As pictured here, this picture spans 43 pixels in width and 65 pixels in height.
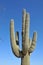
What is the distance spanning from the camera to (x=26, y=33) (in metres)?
27.7

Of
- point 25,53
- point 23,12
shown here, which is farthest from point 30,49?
point 23,12

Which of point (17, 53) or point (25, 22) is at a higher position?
point (25, 22)

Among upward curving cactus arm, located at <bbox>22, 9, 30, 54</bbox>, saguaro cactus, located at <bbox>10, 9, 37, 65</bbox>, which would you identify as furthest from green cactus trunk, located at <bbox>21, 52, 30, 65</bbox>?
upward curving cactus arm, located at <bbox>22, 9, 30, 54</bbox>

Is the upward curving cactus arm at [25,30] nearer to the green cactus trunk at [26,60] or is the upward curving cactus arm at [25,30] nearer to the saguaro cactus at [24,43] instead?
the saguaro cactus at [24,43]

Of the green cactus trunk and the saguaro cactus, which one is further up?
the saguaro cactus

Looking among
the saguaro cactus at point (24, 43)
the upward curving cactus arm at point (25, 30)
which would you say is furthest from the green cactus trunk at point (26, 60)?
the upward curving cactus arm at point (25, 30)

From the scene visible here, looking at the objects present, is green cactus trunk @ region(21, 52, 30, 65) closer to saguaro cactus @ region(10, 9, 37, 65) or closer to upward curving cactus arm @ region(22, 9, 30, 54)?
saguaro cactus @ region(10, 9, 37, 65)

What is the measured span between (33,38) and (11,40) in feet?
4.65

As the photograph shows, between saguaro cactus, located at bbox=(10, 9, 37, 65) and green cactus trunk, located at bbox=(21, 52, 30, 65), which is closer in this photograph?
saguaro cactus, located at bbox=(10, 9, 37, 65)

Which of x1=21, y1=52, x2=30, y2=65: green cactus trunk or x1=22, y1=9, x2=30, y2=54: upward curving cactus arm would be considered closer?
x1=22, y1=9, x2=30, y2=54: upward curving cactus arm

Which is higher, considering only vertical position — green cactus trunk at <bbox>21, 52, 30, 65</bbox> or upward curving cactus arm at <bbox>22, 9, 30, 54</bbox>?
upward curving cactus arm at <bbox>22, 9, 30, 54</bbox>

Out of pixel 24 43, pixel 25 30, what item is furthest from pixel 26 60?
pixel 25 30

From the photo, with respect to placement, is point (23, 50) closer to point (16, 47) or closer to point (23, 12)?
point (16, 47)

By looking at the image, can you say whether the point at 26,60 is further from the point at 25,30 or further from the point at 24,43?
the point at 25,30
